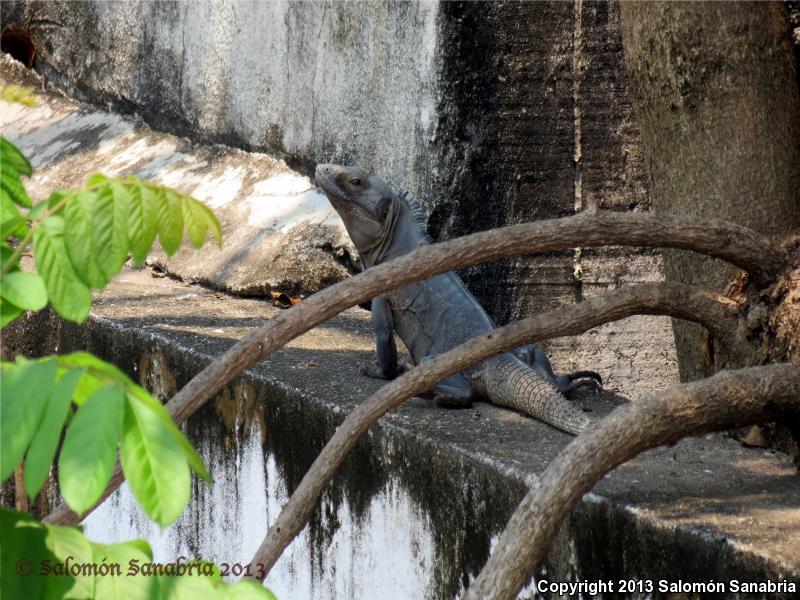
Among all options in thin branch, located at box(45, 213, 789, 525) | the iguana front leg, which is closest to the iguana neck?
the iguana front leg

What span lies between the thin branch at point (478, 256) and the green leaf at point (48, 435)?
1198 mm

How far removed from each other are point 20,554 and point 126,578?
0.12 m

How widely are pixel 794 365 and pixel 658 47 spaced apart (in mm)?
1111

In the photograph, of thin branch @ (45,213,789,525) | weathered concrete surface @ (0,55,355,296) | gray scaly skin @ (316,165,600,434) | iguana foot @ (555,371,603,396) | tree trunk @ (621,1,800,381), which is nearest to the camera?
thin branch @ (45,213,789,525)

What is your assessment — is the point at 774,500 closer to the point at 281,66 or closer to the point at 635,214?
the point at 635,214

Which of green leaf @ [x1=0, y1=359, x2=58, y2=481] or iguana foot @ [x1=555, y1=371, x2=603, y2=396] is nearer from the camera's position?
green leaf @ [x1=0, y1=359, x2=58, y2=481]

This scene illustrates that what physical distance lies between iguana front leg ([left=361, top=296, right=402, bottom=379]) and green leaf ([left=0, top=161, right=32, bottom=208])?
2.81 meters

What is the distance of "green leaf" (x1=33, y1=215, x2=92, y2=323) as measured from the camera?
134 centimetres

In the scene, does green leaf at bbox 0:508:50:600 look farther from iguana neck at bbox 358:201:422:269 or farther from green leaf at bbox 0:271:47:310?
iguana neck at bbox 358:201:422:269

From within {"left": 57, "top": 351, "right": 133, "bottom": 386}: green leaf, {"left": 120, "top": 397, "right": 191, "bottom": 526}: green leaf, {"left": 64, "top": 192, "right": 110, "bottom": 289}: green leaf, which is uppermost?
{"left": 64, "top": 192, "right": 110, "bottom": 289}: green leaf

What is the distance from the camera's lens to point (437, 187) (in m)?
4.79

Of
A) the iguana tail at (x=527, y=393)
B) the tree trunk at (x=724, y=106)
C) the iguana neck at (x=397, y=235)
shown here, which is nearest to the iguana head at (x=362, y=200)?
the iguana neck at (x=397, y=235)

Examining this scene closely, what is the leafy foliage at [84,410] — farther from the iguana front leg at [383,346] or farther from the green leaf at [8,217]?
the iguana front leg at [383,346]

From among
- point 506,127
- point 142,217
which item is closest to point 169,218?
point 142,217
